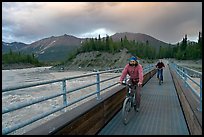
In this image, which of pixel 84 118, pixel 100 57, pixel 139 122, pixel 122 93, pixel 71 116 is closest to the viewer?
pixel 71 116

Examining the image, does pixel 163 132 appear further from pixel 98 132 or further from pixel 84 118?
pixel 84 118

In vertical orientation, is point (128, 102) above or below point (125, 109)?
above

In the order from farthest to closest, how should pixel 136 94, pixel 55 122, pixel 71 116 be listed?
pixel 136 94
pixel 71 116
pixel 55 122

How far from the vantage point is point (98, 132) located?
19.1 feet

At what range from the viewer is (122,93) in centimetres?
910

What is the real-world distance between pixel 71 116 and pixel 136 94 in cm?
321

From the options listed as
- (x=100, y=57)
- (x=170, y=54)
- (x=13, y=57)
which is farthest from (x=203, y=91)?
(x=13, y=57)

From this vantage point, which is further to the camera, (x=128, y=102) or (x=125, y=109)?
(x=128, y=102)

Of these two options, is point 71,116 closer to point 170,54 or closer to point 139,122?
point 139,122

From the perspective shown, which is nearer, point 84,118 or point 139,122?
point 84,118

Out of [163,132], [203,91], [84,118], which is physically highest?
[203,91]

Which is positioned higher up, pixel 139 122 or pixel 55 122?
pixel 55 122

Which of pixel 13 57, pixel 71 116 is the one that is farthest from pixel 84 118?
pixel 13 57

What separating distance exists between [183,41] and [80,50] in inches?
2764
